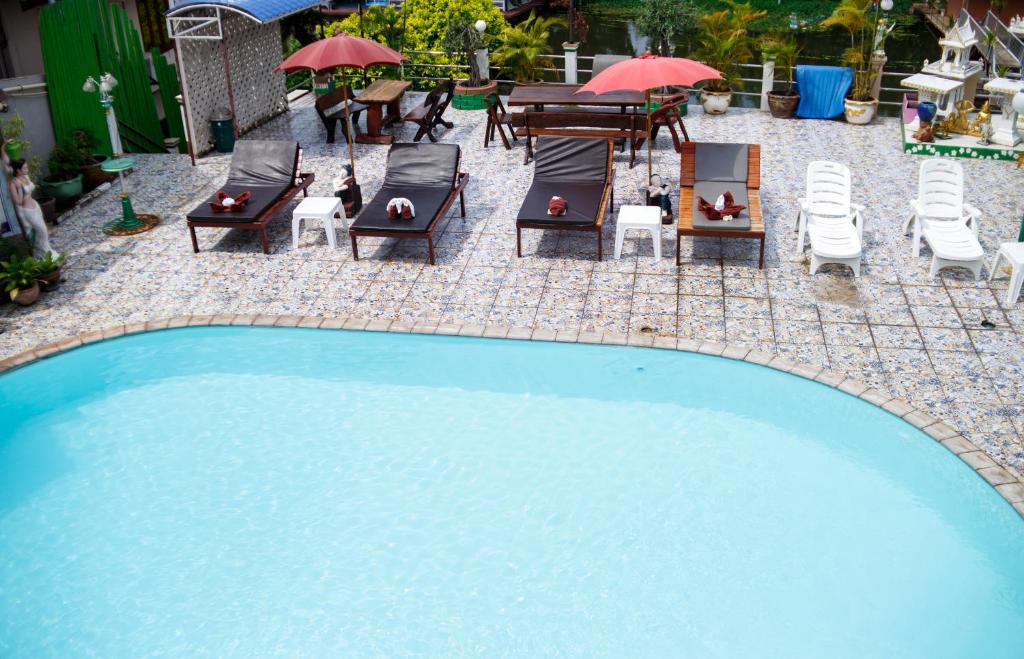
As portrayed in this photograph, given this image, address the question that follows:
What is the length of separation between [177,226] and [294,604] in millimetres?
7757

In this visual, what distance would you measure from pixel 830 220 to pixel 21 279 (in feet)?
32.7

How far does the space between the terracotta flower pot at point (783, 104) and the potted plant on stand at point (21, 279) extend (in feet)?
42.1

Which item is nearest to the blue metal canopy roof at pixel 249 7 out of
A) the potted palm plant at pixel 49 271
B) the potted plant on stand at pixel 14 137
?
the potted plant on stand at pixel 14 137

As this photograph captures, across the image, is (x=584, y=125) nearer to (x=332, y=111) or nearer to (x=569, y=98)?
(x=569, y=98)

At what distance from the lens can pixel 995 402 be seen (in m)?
8.45

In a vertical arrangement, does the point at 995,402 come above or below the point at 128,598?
above

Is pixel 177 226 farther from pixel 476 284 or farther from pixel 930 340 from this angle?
pixel 930 340

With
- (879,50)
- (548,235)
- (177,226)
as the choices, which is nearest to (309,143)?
(177,226)

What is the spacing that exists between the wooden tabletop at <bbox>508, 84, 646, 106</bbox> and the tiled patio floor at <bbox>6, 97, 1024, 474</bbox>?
4.93ft

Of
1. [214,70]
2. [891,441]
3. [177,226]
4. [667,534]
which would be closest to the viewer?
[667,534]

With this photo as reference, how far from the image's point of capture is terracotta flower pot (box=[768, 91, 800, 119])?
670 inches

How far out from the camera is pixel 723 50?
56.0ft

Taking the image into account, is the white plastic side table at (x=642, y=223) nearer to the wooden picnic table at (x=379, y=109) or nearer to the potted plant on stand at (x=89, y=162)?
the wooden picnic table at (x=379, y=109)

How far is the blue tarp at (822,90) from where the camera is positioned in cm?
1666
